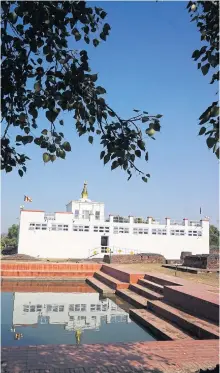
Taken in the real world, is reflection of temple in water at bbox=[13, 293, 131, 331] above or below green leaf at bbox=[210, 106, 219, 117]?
below

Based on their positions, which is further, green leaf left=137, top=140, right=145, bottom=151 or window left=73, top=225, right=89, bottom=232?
window left=73, top=225, right=89, bottom=232

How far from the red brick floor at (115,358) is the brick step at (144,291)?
564 cm

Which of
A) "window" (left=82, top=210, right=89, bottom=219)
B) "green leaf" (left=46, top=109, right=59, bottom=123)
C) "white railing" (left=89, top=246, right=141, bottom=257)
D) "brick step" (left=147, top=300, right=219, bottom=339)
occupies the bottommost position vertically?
"brick step" (left=147, top=300, right=219, bottom=339)

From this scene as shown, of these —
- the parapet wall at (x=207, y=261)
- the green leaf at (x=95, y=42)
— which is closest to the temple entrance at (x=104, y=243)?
the parapet wall at (x=207, y=261)

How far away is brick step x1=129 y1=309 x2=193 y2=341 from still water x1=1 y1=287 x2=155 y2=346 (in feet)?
0.64

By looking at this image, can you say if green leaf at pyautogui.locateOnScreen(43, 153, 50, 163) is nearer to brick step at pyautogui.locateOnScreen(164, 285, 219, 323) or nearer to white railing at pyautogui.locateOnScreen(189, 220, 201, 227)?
brick step at pyautogui.locateOnScreen(164, 285, 219, 323)

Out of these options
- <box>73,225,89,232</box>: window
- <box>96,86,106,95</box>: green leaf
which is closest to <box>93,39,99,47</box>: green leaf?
<box>96,86,106,95</box>: green leaf

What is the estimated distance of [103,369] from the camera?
504 cm

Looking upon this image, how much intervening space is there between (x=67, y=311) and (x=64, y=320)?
135 centimetres

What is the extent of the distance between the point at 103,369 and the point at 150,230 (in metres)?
27.6

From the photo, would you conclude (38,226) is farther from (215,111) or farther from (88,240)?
(215,111)

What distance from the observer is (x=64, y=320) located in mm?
10250

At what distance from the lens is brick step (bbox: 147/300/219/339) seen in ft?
24.2

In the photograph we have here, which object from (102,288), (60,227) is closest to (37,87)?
(102,288)
